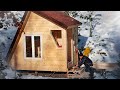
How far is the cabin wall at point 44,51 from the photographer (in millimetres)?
3852

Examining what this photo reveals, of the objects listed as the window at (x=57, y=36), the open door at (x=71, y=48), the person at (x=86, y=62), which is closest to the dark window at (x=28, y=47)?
the window at (x=57, y=36)

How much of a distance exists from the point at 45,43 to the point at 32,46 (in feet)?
0.65

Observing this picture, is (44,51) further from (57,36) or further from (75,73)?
(75,73)

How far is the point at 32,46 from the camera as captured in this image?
392cm

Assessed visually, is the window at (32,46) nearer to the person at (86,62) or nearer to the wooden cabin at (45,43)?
the wooden cabin at (45,43)

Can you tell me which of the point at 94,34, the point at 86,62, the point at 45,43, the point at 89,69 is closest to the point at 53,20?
the point at 45,43

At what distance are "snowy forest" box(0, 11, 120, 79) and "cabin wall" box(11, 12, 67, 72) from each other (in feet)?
0.51

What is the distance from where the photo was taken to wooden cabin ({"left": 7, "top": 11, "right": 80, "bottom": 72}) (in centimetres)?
384

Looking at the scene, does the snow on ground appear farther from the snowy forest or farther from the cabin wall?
the cabin wall

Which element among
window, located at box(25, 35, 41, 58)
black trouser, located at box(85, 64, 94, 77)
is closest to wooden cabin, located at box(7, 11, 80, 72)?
window, located at box(25, 35, 41, 58)

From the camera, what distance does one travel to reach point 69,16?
385 cm
